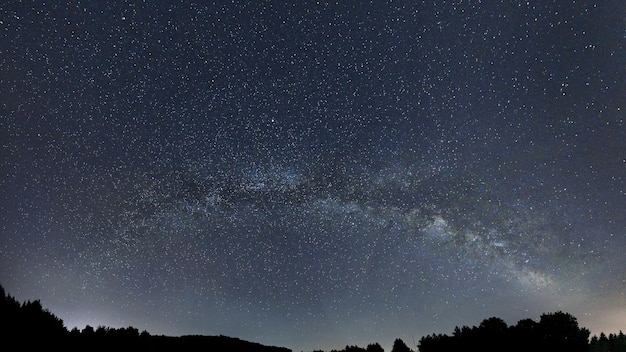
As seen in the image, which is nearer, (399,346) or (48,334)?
(48,334)

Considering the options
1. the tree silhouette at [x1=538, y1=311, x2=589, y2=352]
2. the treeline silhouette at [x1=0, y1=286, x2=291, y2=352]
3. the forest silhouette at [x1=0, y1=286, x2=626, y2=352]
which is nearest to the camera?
the treeline silhouette at [x1=0, y1=286, x2=291, y2=352]

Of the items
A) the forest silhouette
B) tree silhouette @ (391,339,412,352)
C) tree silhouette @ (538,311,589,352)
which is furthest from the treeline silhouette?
tree silhouette @ (538,311,589,352)

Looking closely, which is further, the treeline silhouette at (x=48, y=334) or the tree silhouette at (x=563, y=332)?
the tree silhouette at (x=563, y=332)

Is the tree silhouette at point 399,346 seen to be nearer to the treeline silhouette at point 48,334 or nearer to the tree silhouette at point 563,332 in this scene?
the tree silhouette at point 563,332

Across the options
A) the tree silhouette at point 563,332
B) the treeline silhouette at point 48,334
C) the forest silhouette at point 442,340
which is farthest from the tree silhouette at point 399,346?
the treeline silhouette at point 48,334

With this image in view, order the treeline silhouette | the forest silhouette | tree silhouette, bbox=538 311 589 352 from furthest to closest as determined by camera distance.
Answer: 1. tree silhouette, bbox=538 311 589 352
2. the forest silhouette
3. the treeline silhouette

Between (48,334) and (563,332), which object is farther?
(563,332)

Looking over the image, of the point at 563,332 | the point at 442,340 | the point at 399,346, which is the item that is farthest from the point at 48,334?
the point at 563,332

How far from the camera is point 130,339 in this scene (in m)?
21.4

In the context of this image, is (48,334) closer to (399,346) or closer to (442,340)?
(399,346)

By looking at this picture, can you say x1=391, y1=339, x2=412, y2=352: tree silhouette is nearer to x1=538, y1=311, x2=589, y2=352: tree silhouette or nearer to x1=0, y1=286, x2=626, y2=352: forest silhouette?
x1=0, y1=286, x2=626, y2=352: forest silhouette

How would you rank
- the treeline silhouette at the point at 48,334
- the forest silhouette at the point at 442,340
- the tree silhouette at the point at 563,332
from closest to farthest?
1. the treeline silhouette at the point at 48,334
2. the forest silhouette at the point at 442,340
3. the tree silhouette at the point at 563,332

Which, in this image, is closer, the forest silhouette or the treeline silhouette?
the treeline silhouette

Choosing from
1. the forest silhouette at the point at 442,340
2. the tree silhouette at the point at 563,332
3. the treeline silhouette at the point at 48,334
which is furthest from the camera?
the tree silhouette at the point at 563,332
